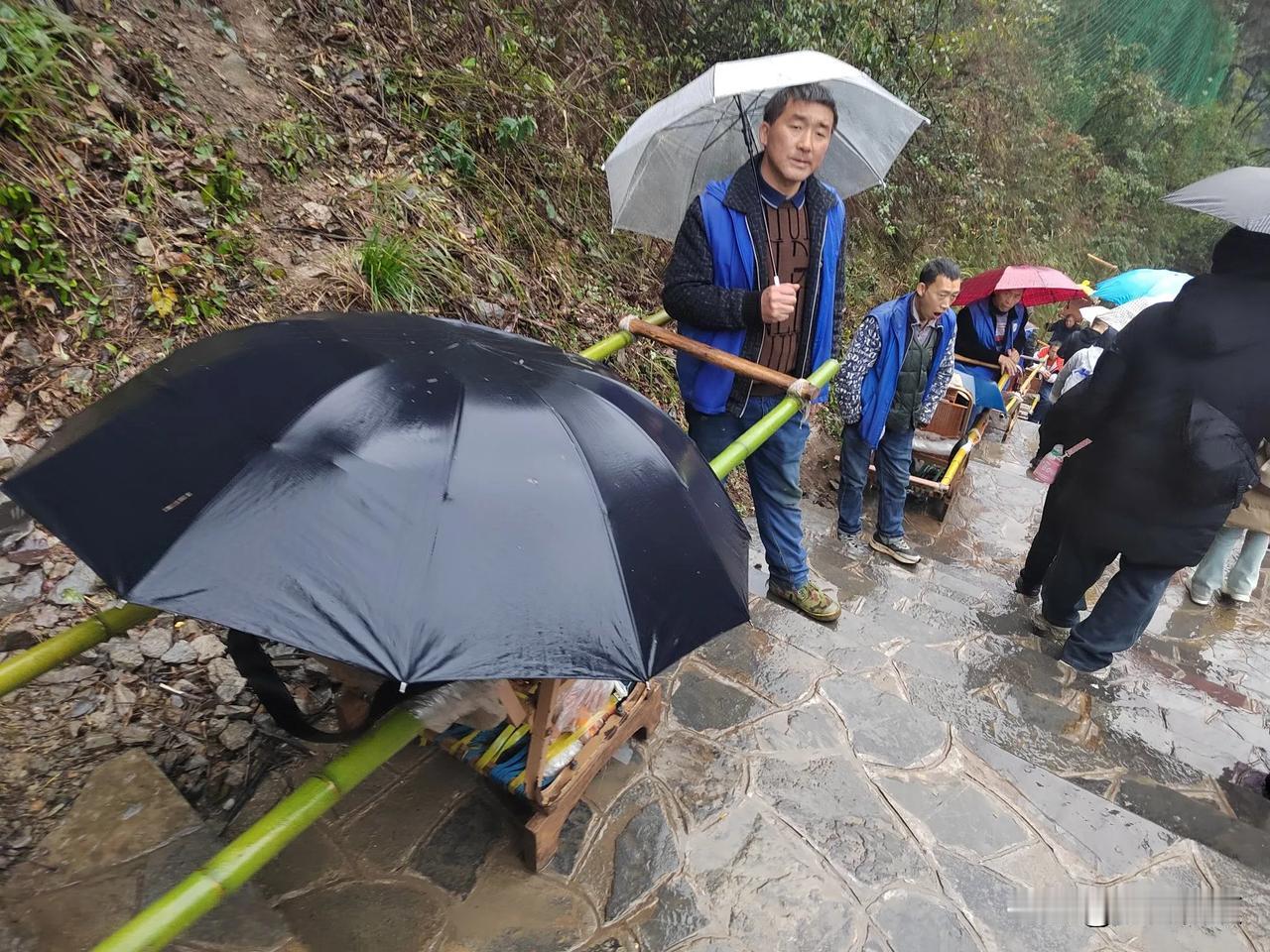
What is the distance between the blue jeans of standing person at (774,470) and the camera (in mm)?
3375

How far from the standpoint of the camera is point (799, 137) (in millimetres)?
2830

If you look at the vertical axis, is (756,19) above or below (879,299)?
above

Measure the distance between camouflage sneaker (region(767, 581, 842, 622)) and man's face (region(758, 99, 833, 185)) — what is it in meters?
2.15

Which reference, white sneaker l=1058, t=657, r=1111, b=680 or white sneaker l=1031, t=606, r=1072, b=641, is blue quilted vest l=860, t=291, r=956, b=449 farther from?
white sneaker l=1058, t=657, r=1111, b=680

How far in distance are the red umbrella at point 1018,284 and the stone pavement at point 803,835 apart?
4198 millimetres

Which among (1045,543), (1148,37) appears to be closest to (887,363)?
(1045,543)

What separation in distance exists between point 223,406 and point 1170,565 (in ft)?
13.2

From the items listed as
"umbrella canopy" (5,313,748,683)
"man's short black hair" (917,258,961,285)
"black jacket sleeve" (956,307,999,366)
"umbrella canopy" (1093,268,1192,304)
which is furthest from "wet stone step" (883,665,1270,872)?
"umbrella canopy" (1093,268,1192,304)

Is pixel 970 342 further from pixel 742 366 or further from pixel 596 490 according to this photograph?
pixel 596 490

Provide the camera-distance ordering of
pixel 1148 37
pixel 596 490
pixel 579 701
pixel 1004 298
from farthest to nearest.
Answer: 1. pixel 1148 37
2. pixel 1004 298
3. pixel 579 701
4. pixel 596 490

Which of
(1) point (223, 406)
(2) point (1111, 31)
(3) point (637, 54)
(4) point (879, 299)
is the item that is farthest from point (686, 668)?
(2) point (1111, 31)

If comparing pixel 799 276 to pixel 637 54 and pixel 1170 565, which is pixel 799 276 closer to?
pixel 1170 565

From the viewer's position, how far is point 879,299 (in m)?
9.51

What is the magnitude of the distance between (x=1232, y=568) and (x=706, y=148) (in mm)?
5336
